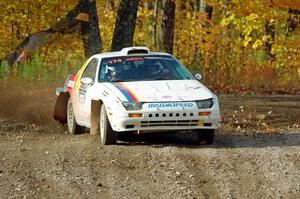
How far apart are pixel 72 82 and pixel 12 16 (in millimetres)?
12067

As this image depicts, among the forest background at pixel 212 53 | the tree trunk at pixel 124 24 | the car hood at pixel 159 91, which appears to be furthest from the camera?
the forest background at pixel 212 53

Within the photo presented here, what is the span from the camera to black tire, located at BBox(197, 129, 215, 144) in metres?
12.4

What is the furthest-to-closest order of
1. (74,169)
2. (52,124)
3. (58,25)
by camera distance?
(58,25) → (52,124) → (74,169)

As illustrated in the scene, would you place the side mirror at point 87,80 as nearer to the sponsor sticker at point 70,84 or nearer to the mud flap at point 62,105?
the sponsor sticker at point 70,84

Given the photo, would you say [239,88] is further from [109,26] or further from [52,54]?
[109,26]

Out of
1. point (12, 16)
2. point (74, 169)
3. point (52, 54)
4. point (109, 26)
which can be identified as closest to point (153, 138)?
point (74, 169)

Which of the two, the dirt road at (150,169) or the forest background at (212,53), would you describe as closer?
the dirt road at (150,169)

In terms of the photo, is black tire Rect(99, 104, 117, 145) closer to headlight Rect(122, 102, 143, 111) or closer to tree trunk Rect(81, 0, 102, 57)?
headlight Rect(122, 102, 143, 111)

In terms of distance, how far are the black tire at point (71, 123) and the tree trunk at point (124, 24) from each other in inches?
243

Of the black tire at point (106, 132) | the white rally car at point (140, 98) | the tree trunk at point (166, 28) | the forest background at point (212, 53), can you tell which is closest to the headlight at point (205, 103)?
the white rally car at point (140, 98)

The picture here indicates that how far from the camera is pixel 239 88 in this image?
2539 cm

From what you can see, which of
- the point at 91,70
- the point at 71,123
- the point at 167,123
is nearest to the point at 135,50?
the point at 91,70

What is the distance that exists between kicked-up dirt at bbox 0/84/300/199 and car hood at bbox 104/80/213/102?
2.45 feet

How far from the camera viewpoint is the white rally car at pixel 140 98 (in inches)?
466
